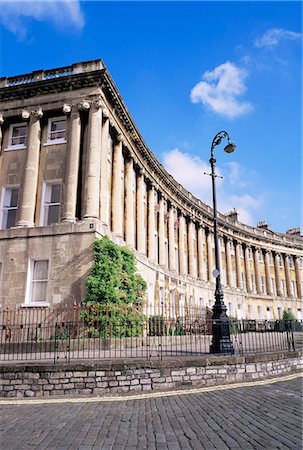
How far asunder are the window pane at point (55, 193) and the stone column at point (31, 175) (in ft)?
2.94

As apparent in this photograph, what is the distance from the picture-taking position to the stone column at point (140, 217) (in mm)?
23156

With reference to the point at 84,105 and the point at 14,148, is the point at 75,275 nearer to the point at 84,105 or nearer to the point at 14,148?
the point at 14,148

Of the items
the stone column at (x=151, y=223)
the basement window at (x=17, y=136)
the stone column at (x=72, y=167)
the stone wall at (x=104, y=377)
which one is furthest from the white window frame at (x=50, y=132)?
the stone wall at (x=104, y=377)

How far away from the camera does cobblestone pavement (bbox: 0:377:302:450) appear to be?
4754 millimetres

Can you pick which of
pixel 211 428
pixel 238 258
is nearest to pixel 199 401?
pixel 211 428

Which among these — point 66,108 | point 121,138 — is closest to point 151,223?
point 121,138

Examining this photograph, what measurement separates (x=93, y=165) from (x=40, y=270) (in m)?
5.66

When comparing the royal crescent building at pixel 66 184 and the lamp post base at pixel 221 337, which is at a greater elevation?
the royal crescent building at pixel 66 184

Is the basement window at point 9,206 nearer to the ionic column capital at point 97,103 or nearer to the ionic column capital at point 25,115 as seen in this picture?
the ionic column capital at point 25,115

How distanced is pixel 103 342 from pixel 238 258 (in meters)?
34.2

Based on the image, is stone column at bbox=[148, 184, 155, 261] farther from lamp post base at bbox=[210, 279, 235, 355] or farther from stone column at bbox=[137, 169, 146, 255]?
lamp post base at bbox=[210, 279, 235, 355]

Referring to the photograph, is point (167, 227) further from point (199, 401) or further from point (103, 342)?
point (199, 401)

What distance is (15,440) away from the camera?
496cm

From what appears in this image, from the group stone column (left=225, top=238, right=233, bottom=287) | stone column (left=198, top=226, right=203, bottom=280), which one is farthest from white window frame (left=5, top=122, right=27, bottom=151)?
stone column (left=225, top=238, right=233, bottom=287)
